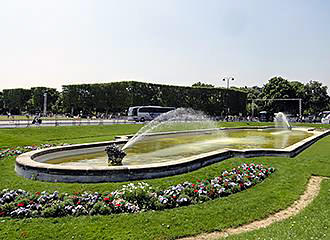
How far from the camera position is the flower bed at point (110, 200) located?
5.67 metres

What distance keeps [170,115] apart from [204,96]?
1269cm

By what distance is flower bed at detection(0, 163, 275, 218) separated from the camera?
5.67 meters

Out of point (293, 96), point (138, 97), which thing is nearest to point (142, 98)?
point (138, 97)

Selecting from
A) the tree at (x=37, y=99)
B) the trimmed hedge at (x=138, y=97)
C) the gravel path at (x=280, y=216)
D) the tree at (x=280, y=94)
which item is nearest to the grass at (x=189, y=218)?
the gravel path at (x=280, y=216)

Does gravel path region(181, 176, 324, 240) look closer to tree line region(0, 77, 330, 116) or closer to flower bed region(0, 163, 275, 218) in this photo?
flower bed region(0, 163, 275, 218)

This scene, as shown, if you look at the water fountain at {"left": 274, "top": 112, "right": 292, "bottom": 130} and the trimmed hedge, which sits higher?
the trimmed hedge

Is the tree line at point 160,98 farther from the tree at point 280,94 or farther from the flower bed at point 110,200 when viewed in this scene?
the flower bed at point 110,200

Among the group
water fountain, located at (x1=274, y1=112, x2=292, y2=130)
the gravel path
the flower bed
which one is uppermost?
water fountain, located at (x1=274, y1=112, x2=292, y2=130)

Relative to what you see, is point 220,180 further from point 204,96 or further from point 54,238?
point 204,96

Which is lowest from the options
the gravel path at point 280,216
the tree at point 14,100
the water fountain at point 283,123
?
the gravel path at point 280,216

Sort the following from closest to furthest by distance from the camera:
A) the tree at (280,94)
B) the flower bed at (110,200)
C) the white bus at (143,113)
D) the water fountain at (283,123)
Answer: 1. the flower bed at (110,200)
2. the water fountain at (283,123)
3. the white bus at (143,113)
4. the tree at (280,94)

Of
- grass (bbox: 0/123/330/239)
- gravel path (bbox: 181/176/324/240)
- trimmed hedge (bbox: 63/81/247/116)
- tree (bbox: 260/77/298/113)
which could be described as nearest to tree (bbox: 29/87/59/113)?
trimmed hedge (bbox: 63/81/247/116)

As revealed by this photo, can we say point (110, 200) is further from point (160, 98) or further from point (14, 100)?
point (14, 100)

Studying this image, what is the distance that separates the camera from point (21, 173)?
8.02 m
